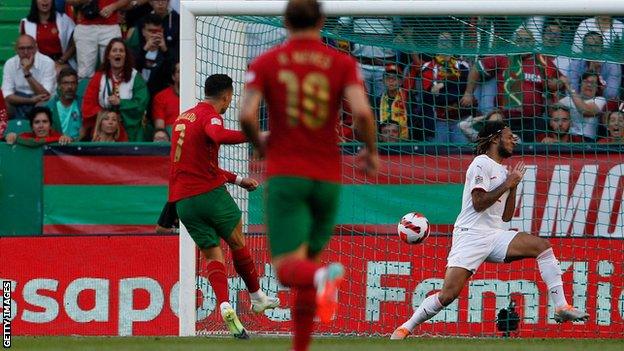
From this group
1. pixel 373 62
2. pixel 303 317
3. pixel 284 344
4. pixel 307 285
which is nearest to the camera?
pixel 307 285

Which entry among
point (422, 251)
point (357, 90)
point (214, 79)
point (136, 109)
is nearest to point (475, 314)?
point (422, 251)

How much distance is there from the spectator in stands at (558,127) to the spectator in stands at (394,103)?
1.37m

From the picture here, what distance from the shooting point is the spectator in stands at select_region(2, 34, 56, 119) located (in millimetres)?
16203

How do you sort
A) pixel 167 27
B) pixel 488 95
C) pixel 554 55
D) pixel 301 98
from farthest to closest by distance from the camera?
pixel 167 27
pixel 488 95
pixel 554 55
pixel 301 98

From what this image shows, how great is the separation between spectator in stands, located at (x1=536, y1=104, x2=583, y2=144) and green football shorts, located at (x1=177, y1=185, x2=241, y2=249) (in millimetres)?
3880

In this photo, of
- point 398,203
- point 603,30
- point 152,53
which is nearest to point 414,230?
point 398,203

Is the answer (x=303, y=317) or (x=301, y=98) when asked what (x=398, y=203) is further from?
(x=301, y=98)

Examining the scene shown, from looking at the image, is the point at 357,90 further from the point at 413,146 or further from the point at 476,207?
the point at 413,146

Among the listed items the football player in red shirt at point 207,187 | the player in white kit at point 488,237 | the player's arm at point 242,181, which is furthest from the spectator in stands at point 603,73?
the football player in red shirt at point 207,187

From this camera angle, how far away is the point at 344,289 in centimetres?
1307

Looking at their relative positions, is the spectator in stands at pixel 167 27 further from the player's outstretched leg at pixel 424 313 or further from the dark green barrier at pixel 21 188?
the player's outstretched leg at pixel 424 313

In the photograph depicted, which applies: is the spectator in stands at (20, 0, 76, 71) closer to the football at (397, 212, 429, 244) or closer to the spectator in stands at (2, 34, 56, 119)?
the spectator in stands at (2, 34, 56, 119)

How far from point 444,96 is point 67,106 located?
4.75 m

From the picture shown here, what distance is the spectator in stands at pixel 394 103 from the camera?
13.5 meters
